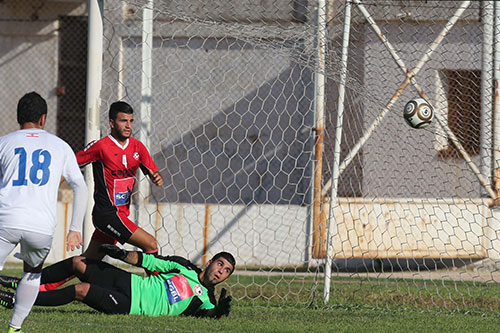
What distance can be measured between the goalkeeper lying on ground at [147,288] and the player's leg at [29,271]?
99 cm

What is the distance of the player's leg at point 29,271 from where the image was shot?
4531 mm

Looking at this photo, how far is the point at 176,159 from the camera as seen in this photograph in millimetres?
11227

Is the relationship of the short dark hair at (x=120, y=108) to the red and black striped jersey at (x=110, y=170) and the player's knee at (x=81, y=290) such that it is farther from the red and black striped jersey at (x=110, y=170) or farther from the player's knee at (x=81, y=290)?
the player's knee at (x=81, y=290)

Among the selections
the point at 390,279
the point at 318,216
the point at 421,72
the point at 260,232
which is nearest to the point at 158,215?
the point at 260,232

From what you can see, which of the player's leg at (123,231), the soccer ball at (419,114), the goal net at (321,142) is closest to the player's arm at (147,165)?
the player's leg at (123,231)

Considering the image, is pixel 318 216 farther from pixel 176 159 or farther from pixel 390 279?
pixel 176 159

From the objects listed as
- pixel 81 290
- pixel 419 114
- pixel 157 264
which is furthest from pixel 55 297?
pixel 419 114

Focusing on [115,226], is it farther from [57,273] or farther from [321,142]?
[321,142]

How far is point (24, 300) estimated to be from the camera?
459cm

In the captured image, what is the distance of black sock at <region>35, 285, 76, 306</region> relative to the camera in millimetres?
5597

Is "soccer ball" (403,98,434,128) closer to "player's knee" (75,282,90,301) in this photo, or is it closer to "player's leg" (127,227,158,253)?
"player's leg" (127,227,158,253)

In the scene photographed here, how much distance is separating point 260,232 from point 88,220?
3.36 m


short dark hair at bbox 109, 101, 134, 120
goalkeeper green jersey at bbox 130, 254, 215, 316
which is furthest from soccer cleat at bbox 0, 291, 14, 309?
short dark hair at bbox 109, 101, 134, 120

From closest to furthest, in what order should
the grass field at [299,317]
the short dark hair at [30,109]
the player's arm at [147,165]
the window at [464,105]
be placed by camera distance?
the short dark hair at [30,109] → the grass field at [299,317] → the player's arm at [147,165] → the window at [464,105]
